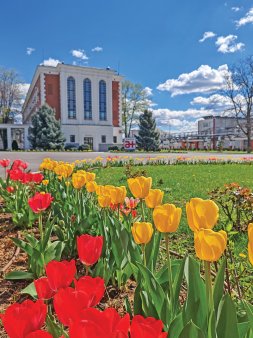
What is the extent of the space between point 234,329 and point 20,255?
237 cm

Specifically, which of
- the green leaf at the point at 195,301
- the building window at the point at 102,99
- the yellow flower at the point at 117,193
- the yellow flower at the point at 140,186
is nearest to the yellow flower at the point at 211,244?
the green leaf at the point at 195,301

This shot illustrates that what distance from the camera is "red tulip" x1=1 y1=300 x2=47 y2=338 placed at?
2.13 ft

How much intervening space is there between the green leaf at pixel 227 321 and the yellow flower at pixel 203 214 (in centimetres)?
22

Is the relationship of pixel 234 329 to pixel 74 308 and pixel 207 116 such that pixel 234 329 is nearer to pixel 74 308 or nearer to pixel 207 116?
pixel 74 308

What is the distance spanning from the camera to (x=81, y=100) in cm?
4484

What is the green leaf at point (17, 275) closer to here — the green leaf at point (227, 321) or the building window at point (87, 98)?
the green leaf at point (227, 321)

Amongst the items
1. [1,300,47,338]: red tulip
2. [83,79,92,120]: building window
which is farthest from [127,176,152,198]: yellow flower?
[83,79,92,120]: building window

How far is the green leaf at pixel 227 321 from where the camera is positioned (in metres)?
0.85

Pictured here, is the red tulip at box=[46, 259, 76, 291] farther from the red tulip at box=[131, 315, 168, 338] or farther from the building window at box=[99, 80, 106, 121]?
the building window at box=[99, 80, 106, 121]

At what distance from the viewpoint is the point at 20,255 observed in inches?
111

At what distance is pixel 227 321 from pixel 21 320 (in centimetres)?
57

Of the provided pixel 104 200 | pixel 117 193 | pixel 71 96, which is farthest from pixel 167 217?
pixel 71 96

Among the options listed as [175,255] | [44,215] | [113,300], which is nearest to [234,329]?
[113,300]

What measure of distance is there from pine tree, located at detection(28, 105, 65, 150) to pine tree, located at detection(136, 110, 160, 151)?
37.1ft
